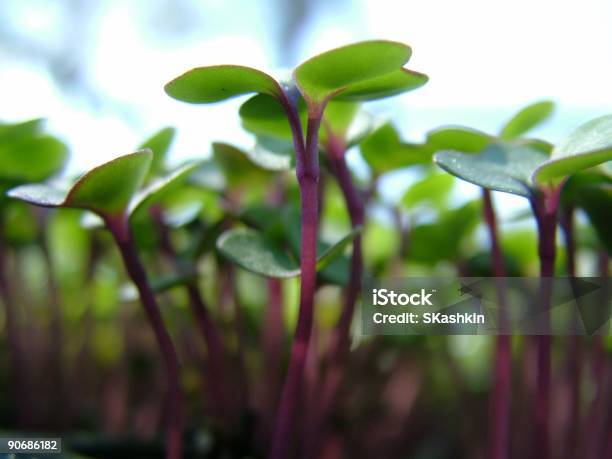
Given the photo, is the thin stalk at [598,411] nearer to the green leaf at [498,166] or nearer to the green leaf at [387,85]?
the green leaf at [498,166]

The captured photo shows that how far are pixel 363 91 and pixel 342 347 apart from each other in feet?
0.78

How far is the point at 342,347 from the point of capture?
22.5 inches

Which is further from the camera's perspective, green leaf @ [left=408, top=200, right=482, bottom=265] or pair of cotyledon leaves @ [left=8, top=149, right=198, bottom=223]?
green leaf @ [left=408, top=200, right=482, bottom=265]

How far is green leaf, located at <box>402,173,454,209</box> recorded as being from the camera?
2.38ft

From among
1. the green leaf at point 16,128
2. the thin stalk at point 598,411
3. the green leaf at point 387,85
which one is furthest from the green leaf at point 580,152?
the green leaf at point 16,128

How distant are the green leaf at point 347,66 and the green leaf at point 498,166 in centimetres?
7

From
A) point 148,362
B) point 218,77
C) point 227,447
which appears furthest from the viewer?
point 148,362

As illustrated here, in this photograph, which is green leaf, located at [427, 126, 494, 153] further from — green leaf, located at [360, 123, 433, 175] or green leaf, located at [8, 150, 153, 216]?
green leaf, located at [8, 150, 153, 216]

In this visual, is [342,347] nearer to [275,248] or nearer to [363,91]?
[275,248]

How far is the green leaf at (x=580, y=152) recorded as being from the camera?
1.18ft

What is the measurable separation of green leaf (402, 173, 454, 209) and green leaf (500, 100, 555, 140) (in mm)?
129

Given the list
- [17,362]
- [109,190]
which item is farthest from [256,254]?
[17,362]

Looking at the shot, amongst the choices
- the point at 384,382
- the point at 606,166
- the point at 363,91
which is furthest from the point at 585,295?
the point at 384,382
